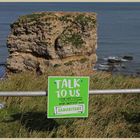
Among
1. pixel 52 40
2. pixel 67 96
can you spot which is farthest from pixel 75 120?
pixel 52 40

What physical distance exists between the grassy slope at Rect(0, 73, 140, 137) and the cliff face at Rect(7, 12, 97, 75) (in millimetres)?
9677

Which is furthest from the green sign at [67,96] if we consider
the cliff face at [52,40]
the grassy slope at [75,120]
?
the cliff face at [52,40]

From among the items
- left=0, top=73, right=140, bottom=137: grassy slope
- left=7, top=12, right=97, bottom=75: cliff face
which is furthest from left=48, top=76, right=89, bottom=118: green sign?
left=7, top=12, right=97, bottom=75: cliff face

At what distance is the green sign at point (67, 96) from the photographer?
649 centimetres

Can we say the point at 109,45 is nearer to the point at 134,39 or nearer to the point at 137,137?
the point at 134,39

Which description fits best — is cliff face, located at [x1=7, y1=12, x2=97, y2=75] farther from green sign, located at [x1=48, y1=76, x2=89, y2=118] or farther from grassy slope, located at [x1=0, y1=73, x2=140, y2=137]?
green sign, located at [x1=48, y1=76, x2=89, y2=118]

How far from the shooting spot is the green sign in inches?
256

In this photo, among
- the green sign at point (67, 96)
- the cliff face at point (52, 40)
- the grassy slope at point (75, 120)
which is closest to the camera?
the green sign at point (67, 96)

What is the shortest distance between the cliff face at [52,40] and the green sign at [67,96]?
11841mm

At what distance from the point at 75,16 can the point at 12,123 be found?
12.1 m

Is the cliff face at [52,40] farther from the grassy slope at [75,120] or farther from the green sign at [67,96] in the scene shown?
the green sign at [67,96]

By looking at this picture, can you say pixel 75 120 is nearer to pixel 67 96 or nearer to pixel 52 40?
pixel 67 96

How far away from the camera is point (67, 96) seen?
6.54 m

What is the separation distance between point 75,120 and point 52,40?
11963 mm
